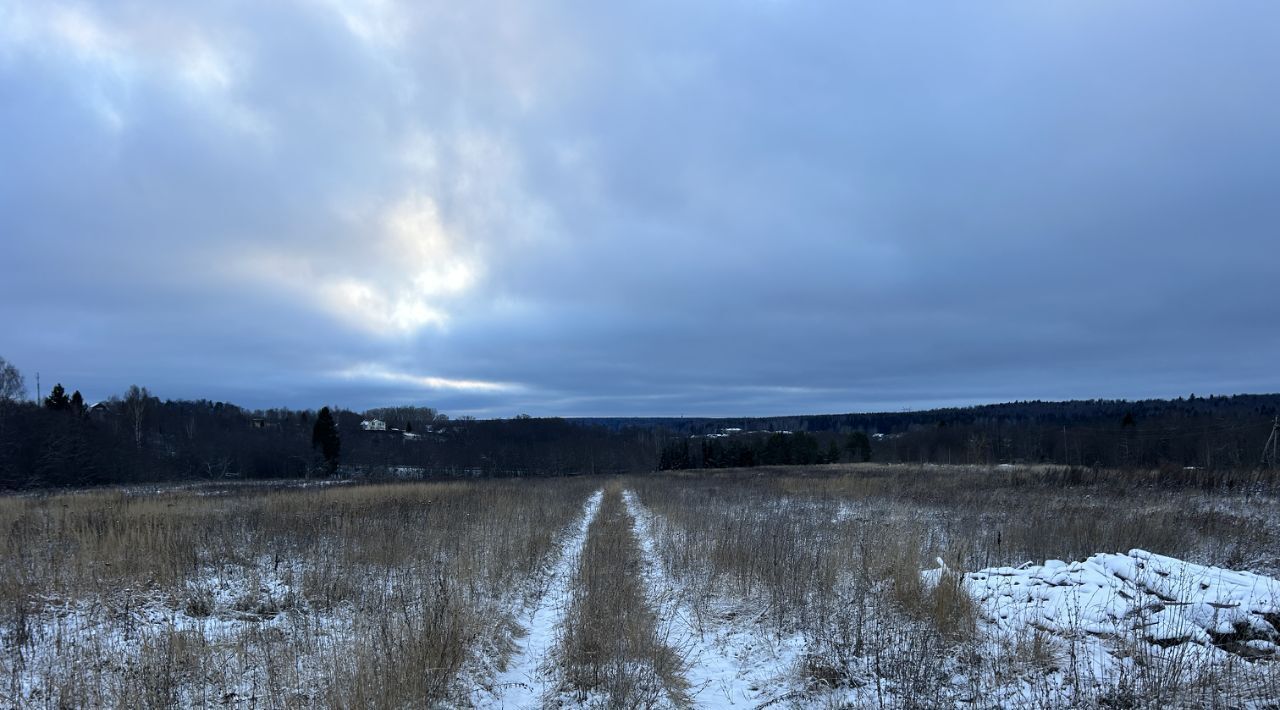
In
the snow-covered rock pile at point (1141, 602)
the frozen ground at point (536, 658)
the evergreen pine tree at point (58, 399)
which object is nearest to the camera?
the snow-covered rock pile at point (1141, 602)

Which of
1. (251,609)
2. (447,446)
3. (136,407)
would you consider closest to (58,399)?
(136,407)

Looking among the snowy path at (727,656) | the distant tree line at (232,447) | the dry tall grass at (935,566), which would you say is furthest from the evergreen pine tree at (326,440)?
the snowy path at (727,656)

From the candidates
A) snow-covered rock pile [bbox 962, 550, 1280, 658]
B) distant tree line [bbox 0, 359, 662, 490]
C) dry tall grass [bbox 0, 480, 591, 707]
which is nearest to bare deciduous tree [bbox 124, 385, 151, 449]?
distant tree line [bbox 0, 359, 662, 490]

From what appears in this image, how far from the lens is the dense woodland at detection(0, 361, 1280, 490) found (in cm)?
5259

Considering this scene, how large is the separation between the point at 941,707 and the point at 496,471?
84.2 m

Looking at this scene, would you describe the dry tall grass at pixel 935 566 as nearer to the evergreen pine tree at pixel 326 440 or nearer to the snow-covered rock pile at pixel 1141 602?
the snow-covered rock pile at pixel 1141 602

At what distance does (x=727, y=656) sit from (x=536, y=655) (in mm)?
2138

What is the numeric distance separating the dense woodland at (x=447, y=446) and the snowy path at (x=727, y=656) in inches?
1969

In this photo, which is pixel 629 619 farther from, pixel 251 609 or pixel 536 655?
pixel 251 609

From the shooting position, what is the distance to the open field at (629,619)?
438cm

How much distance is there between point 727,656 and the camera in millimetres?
6059

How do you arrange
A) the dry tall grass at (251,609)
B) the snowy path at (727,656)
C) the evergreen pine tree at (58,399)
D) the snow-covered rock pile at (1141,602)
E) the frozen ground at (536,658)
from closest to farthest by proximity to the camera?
1. the dry tall grass at (251,609)
2. the snow-covered rock pile at (1141,602)
3. the frozen ground at (536,658)
4. the snowy path at (727,656)
5. the evergreen pine tree at (58,399)

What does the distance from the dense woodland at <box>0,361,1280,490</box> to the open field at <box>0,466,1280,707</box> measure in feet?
157

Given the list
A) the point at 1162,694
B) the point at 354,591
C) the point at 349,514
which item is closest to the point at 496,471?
the point at 349,514
